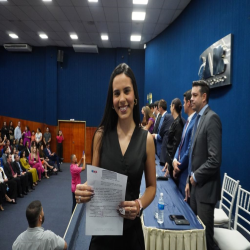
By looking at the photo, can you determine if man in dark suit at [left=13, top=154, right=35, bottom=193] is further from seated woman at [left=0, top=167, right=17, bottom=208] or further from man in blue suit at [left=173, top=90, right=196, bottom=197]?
man in blue suit at [left=173, top=90, right=196, bottom=197]

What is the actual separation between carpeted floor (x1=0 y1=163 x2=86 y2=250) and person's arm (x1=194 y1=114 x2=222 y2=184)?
2.98m

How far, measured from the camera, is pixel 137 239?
1107mm

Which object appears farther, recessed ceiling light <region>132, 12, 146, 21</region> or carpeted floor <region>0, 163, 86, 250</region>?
recessed ceiling light <region>132, 12, 146, 21</region>

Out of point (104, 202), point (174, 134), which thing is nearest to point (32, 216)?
point (104, 202)

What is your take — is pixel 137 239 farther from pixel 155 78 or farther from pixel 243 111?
pixel 155 78

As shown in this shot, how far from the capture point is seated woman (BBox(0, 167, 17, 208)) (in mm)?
5023

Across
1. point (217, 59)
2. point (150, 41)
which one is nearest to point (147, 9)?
point (150, 41)

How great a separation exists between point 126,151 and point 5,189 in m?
5.06

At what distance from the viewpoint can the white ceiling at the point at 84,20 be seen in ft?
19.8

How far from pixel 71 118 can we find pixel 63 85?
5.37 feet

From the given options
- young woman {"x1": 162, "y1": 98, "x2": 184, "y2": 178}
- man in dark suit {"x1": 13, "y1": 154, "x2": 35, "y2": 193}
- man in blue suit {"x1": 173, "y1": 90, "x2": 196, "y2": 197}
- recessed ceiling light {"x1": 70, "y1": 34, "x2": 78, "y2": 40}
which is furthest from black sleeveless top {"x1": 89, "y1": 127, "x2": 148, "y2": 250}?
recessed ceiling light {"x1": 70, "y1": 34, "x2": 78, "y2": 40}

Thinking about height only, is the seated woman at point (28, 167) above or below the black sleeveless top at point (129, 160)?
below

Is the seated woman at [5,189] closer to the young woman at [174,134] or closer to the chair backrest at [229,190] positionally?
the young woman at [174,134]

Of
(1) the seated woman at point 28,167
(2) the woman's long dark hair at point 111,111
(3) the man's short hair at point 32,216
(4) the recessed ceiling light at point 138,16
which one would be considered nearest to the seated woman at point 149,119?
(4) the recessed ceiling light at point 138,16
